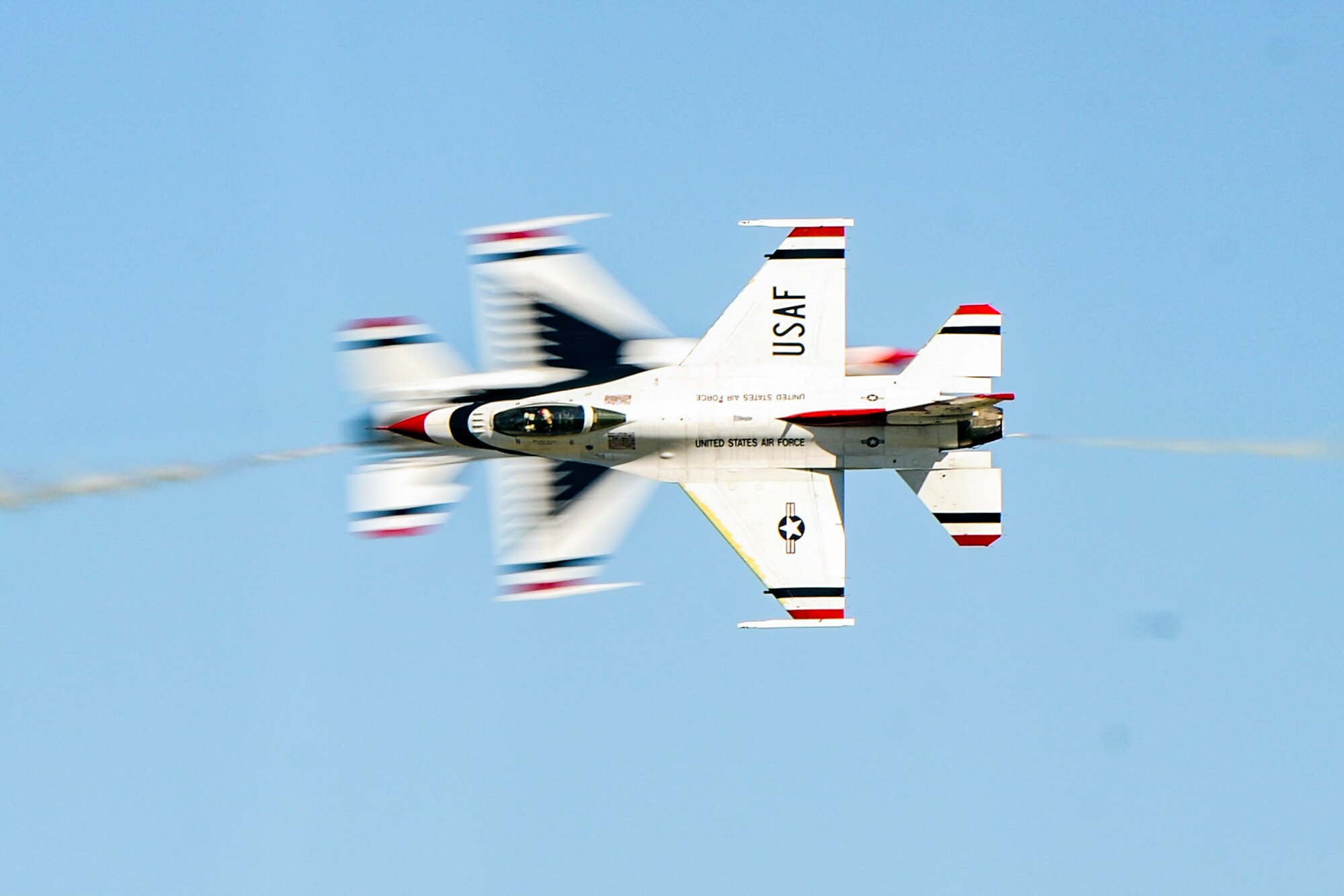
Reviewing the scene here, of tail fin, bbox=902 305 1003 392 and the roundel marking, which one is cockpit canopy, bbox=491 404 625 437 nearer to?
the roundel marking

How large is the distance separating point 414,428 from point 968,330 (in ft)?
37.1

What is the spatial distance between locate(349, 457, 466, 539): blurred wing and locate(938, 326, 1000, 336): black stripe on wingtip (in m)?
10.2

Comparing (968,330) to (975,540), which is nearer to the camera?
(968,330)

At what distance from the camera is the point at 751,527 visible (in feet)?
106

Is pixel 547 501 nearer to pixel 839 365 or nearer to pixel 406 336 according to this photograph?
pixel 406 336

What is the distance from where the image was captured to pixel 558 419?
31.4 m

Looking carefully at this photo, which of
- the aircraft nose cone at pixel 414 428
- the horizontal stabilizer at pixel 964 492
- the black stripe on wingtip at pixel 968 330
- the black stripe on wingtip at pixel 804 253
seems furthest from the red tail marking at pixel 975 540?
the aircraft nose cone at pixel 414 428

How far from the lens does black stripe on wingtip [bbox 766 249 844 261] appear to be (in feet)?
107

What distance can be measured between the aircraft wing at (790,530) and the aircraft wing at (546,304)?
144 inches

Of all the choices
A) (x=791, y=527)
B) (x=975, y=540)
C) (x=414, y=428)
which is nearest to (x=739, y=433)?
(x=791, y=527)

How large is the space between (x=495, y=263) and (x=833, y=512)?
877cm

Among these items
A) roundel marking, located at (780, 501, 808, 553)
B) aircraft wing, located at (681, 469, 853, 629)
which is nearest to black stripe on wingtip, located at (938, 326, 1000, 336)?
aircraft wing, located at (681, 469, 853, 629)

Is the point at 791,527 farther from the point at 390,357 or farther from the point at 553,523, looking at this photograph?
the point at 390,357

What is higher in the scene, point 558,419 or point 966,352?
point 966,352
